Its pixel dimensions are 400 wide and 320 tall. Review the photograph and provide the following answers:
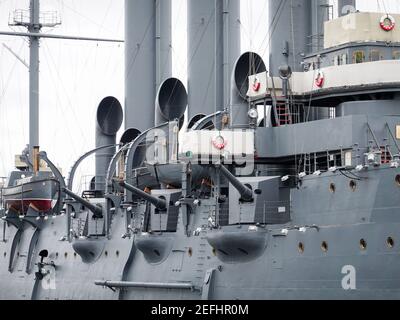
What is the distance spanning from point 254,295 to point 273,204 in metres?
2.59

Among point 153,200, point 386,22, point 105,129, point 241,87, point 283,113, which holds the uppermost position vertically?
point 105,129

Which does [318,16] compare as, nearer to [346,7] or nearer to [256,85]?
[256,85]

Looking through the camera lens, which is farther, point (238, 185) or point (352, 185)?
point (238, 185)

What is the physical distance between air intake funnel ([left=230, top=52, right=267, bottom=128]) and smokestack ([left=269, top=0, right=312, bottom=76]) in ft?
4.75

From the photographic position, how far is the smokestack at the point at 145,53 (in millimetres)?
55938

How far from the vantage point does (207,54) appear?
52.9m

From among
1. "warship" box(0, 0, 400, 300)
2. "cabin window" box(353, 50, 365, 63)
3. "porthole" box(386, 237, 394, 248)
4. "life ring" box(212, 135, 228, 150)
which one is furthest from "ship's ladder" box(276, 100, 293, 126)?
"porthole" box(386, 237, 394, 248)

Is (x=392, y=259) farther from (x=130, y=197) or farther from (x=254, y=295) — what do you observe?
(x=130, y=197)

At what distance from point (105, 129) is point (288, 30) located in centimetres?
1330

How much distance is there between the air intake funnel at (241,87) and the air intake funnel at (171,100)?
613 centimetres

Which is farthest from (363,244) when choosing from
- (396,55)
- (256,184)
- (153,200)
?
(153,200)

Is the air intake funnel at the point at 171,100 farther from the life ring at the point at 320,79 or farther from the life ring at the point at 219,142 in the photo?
the life ring at the point at 320,79

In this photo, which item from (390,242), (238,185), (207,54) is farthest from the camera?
(207,54)

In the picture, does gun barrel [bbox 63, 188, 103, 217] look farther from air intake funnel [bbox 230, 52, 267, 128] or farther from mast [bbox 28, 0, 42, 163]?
mast [bbox 28, 0, 42, 163]
